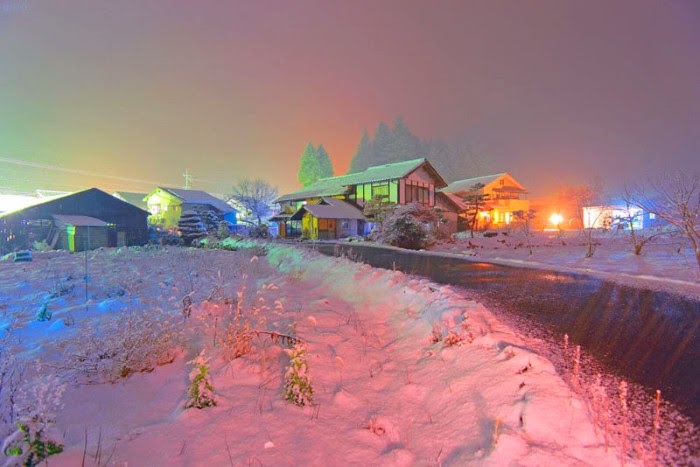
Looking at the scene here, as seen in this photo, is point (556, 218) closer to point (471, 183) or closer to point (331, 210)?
point (471, 183)

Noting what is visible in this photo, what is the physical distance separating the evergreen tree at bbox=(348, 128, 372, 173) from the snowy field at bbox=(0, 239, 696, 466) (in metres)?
59.8

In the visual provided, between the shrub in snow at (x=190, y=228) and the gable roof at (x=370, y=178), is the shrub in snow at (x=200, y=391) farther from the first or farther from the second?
the gable roof at (x=370, y=178)

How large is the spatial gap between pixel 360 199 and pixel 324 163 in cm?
3104

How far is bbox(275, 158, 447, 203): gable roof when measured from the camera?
35844 mm

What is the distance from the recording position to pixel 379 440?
10.2ft

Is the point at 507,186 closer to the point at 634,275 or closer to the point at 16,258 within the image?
the point at 634,275

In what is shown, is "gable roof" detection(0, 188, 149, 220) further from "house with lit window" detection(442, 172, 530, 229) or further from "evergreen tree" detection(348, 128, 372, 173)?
"evergreen tree" detection(348, 128, 372, 173)

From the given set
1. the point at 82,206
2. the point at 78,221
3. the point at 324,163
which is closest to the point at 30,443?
the point at 78,221

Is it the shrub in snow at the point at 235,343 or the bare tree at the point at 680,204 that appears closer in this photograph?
the shrub in snow at the point at 235,343

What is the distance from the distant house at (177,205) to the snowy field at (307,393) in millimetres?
43445

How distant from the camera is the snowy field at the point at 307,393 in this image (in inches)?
109

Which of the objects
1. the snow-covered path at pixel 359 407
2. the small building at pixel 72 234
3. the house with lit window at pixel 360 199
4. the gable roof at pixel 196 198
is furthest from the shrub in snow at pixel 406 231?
the gable roof at pixel 196 198

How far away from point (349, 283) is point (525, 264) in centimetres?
869

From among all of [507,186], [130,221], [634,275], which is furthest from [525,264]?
[507,186]
